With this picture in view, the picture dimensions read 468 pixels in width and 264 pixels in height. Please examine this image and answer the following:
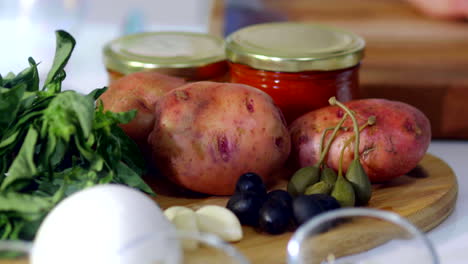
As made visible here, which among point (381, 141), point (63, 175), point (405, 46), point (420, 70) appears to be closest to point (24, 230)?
point (63, 175)

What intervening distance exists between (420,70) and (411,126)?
35 centimetres

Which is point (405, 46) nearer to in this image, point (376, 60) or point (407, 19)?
point (376, 60)

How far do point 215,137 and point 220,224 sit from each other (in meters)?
0.12

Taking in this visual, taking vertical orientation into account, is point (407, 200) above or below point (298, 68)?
below

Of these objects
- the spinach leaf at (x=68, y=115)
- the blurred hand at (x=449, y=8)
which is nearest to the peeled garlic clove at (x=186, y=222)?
the spinach leaf at (x=68, y=115)

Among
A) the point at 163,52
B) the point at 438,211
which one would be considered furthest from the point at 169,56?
the point at 438,211

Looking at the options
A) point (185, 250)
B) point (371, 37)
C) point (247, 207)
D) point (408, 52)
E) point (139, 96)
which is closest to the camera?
point (185, 250)

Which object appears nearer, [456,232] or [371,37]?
[456,232]

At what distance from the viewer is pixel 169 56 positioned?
99 centimetres

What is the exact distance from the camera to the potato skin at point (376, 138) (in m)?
0.79

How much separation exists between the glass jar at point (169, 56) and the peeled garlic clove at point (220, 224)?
0.31 m

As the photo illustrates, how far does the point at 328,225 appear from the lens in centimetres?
53

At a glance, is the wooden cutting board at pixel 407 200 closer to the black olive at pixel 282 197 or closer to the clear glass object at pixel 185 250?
the black olive at pixel 282 197

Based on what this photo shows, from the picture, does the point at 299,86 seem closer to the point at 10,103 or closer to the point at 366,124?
the point at 366,124
